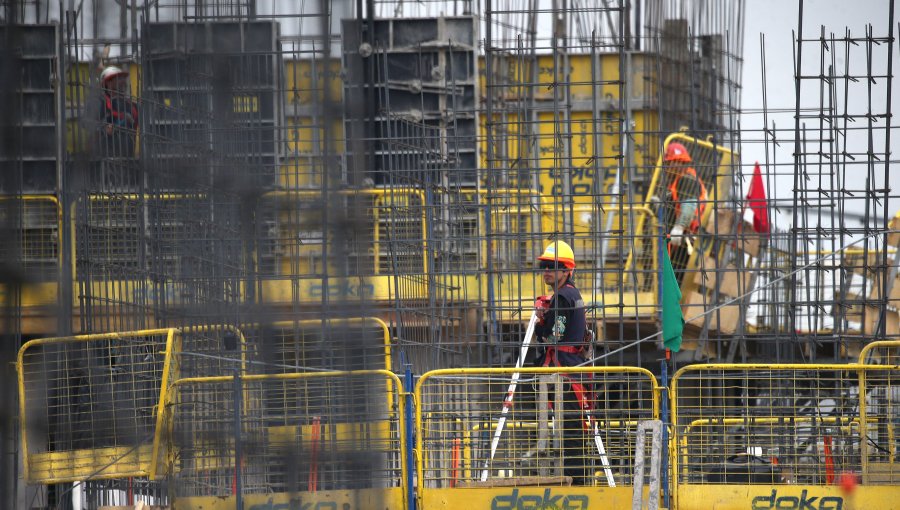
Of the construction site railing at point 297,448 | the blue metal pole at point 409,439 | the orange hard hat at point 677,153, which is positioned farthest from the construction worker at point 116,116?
the orange hard hat at point 677,153

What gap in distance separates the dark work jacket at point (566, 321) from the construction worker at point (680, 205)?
446cm

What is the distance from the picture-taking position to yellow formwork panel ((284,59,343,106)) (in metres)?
3.79

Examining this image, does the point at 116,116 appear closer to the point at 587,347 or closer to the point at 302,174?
the point at 587,347

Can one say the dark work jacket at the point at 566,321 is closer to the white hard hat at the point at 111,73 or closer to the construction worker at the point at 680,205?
the white hard hat at the point at 111,73

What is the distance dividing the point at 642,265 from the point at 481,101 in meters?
2.84

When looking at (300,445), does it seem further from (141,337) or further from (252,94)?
(141,337)

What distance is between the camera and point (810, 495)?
30.5 ft

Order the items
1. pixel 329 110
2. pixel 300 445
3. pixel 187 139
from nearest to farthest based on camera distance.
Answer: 1. pixel 329 110
2. pixel 300 445
3. pixel 187 139

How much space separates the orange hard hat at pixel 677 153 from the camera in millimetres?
15164

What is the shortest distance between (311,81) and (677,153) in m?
11.4

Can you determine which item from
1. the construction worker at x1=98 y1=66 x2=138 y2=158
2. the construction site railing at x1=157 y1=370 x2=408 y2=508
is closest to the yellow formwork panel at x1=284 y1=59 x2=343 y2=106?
the construction site railing at x1=157 y1=370 x2=408 y2=508

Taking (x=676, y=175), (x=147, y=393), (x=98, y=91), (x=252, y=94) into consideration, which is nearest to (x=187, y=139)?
(x=252, y=94)

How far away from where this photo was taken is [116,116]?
9188 millimetres

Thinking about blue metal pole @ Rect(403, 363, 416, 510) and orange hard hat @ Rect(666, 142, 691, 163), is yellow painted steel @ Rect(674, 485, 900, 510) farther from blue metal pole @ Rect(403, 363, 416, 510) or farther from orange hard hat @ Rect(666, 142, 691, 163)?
orange hard hat @ Rect(666, 142, 691, 163)
